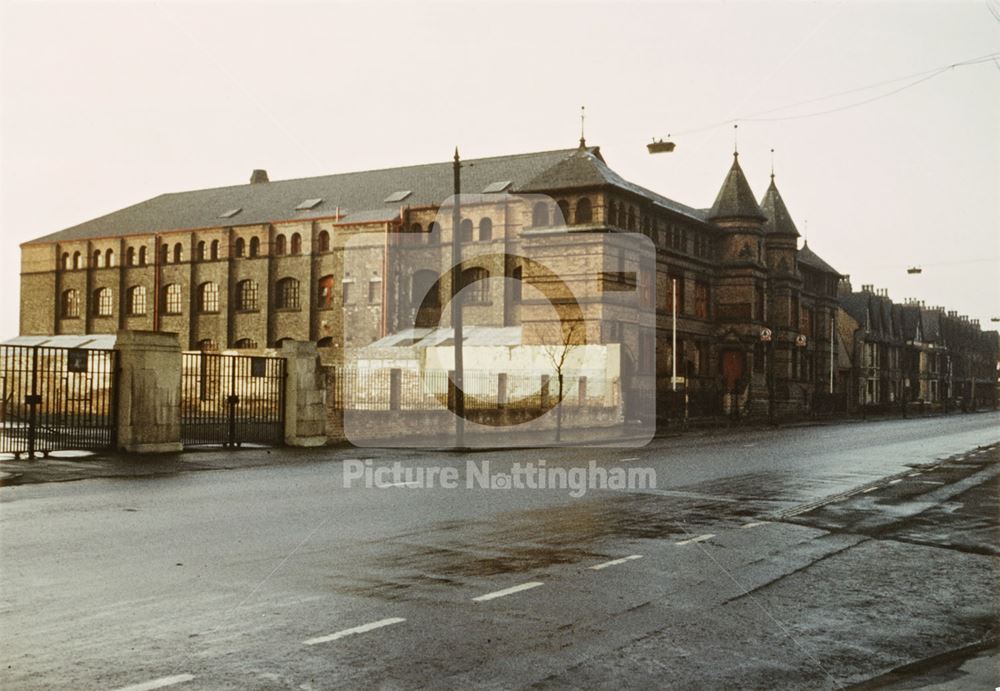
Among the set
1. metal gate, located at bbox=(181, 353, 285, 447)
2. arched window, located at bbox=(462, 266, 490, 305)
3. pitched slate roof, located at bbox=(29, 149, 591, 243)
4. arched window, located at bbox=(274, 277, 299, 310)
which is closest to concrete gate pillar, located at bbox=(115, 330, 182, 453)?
metal gate, located at bbox=(181, 353, 285, 447)

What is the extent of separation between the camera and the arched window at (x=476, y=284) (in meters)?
53.9

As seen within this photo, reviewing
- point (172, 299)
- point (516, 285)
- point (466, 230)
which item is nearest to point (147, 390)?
point (516, 285)

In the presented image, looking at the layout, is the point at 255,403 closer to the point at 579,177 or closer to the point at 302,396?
the point at 302,396

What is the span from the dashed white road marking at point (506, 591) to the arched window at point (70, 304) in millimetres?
73112

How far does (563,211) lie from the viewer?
48.8 metres

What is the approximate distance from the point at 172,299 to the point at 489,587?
6662cm

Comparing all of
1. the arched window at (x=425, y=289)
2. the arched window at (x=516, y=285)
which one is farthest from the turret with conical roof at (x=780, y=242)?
the arched window at (x=425, y=289)

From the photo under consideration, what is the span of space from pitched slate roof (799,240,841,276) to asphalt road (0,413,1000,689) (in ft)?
206

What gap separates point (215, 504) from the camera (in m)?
13.1

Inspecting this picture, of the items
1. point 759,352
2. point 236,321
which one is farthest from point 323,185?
point 759,352

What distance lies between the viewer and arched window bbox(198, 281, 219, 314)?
6788 cm

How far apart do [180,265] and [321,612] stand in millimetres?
66012

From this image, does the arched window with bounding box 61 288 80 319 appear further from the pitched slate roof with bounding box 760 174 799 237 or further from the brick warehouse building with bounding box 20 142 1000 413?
the pitched slate roof with bounding box 760 174 799 237

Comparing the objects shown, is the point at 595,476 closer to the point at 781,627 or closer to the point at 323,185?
the point at 781,627
